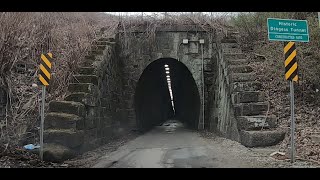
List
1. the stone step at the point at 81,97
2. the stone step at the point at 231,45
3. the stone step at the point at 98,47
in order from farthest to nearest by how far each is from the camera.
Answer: the stone step at the point at 231,45 < the stone step at the point at 98,47 < the stone step at the point at 81,97

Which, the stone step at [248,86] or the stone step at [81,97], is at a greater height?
the stone step at [248,86]

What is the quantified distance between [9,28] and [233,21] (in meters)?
11.4

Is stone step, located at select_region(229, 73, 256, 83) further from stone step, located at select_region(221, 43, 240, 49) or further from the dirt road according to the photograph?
stone step, located at select_region(221, 43, 240, 49)

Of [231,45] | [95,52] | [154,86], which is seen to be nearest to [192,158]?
[95,52]

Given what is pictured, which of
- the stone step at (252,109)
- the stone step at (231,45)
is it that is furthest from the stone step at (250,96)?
the stone step at (231,45)

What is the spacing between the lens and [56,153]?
7934 millimetres

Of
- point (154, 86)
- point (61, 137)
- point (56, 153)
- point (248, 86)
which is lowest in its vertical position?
point (56, 153)

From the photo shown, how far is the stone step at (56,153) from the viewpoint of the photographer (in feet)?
25.6

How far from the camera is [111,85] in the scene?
46.0 feet

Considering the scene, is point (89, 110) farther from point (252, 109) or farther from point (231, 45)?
point (231, 45)

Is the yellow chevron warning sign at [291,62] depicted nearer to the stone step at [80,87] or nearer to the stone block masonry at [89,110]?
the stone block masonry at [89,110]

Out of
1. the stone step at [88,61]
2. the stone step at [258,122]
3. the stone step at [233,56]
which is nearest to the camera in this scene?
the stone step at [258,122]
